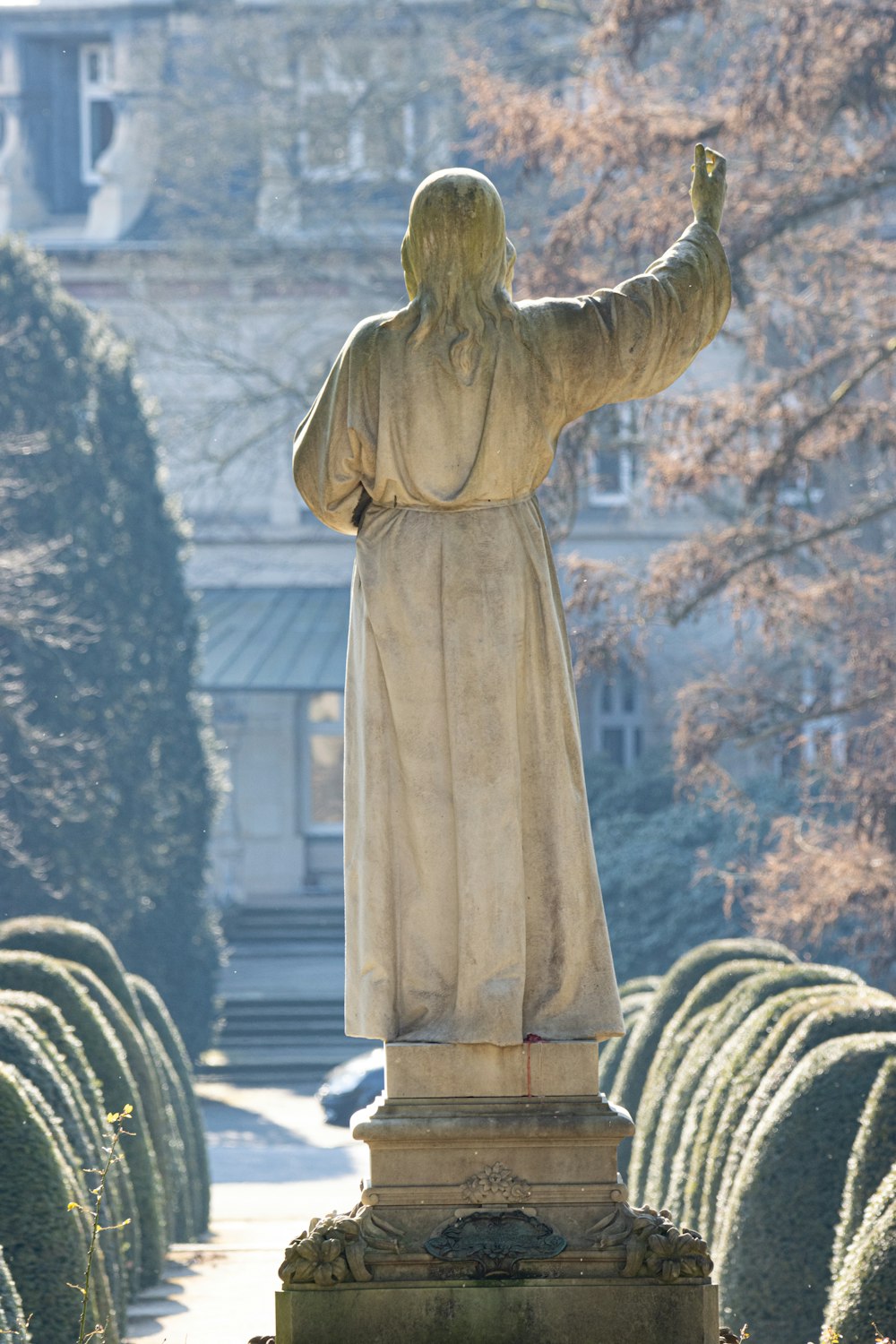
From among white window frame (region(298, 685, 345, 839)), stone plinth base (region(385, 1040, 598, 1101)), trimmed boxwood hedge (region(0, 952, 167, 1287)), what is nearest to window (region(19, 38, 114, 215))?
white window frame (region(298, 685, 345, 839))

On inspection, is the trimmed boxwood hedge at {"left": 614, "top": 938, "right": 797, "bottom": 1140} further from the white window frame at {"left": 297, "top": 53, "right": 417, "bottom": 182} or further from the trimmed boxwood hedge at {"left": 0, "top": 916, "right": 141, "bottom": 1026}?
the white window frame at {"left": 297, "top": 53, "right": 417, "bottom": 182}

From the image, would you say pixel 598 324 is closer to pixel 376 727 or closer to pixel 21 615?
pixel 376 727

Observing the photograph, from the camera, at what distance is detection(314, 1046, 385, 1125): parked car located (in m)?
22.9

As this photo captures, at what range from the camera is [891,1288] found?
6809 mm

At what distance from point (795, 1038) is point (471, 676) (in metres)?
4.82

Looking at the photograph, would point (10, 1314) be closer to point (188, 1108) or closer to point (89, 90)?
point (188, 1108)

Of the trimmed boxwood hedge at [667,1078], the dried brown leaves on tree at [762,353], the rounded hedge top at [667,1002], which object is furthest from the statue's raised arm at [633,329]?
the dried brown leaves on tree at [762,353]

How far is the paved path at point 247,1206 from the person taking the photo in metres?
8.77

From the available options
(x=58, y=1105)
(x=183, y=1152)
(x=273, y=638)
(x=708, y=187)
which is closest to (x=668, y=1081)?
(x=183, y=1152)

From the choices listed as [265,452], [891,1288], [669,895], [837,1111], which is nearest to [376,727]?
[891,1288]

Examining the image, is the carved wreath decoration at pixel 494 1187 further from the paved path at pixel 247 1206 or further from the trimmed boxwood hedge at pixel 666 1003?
the trimmed boxwood hedge at pixel 666 1003

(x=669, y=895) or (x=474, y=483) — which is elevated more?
(x=474, y=483)

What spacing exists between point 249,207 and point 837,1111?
3126cm

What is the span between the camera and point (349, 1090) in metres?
22.9
